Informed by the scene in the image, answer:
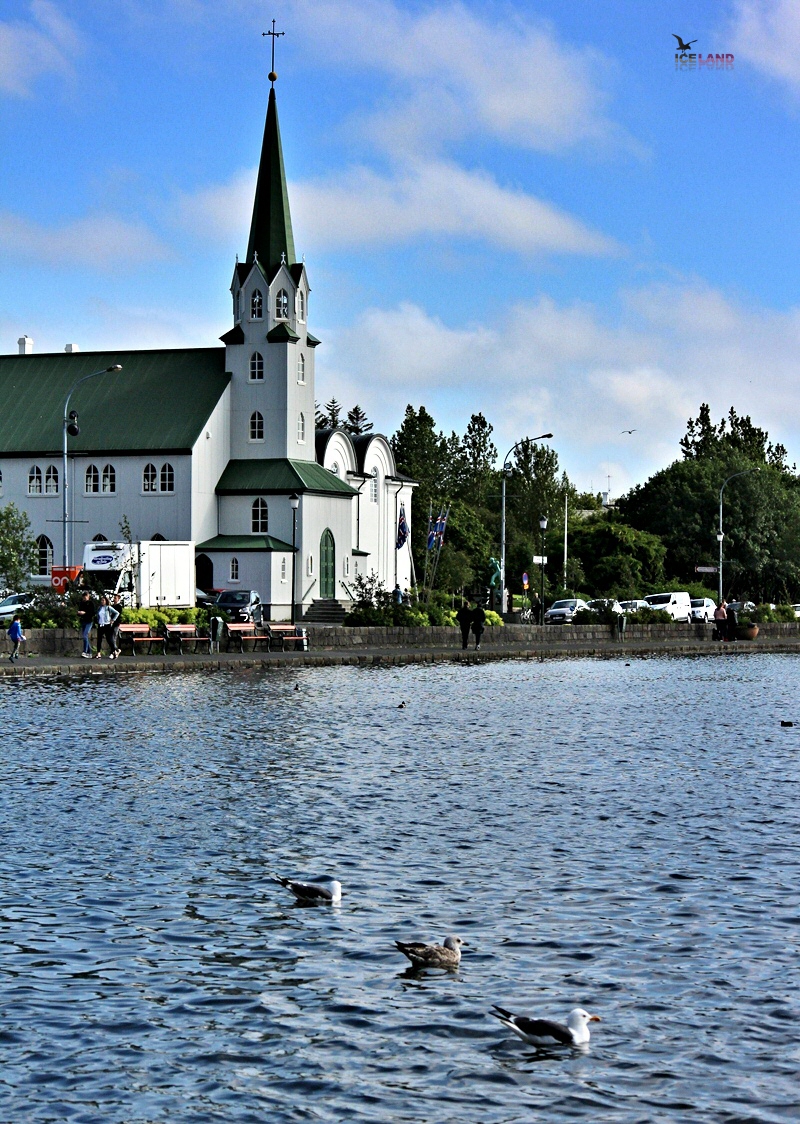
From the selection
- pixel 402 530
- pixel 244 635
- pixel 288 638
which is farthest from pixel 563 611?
pixel 244 635

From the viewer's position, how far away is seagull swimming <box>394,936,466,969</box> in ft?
30.4

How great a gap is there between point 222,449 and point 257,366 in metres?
4.55

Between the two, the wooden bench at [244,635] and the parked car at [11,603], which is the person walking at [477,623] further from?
the parked car at [11,603]

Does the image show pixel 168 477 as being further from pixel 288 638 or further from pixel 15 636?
pixel 15 636

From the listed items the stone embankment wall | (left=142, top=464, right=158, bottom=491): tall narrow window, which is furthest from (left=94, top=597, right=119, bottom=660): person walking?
(left=142, top=464, right=158, bottom=491): tall narrow window

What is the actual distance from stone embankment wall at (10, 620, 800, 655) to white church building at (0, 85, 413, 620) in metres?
14.9

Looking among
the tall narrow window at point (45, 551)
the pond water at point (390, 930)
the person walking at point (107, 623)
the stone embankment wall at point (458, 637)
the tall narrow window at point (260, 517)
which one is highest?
the tall narrow window at point (260, 517)

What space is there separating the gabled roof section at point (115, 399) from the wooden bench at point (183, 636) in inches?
1081

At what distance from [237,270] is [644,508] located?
50.7 meters

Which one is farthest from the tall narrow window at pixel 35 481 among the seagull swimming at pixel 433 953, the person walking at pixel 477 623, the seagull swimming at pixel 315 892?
the seagull swimming at pixel 433 953

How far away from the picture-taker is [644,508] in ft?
390

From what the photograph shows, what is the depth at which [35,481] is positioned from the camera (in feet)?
252

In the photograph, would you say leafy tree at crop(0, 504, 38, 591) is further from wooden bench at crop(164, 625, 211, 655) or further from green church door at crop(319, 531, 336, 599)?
green church door at crop(319, 531, 336, 599)

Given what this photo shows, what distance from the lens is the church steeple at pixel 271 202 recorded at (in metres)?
76.6
